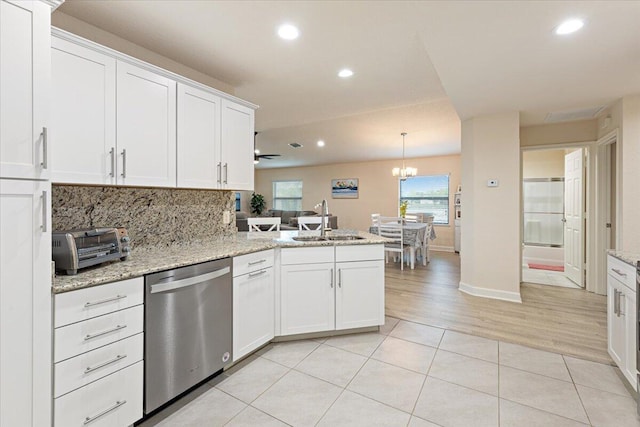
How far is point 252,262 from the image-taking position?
232 centimetres

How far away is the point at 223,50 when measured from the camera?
7.91 ft

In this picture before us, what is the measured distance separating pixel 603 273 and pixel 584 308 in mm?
864

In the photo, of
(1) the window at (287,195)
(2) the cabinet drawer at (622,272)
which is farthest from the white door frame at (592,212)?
(1) the window at (287,195)

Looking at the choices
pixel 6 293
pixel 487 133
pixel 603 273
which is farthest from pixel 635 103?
pixel 6 293

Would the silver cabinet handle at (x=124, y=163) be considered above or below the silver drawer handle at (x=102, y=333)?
above

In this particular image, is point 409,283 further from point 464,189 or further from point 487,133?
point 487,133

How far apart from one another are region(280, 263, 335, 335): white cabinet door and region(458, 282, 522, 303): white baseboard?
228cm

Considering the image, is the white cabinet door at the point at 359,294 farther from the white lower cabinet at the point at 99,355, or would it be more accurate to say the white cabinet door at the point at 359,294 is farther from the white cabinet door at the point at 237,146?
the white lower cabinet at the point at 99,355

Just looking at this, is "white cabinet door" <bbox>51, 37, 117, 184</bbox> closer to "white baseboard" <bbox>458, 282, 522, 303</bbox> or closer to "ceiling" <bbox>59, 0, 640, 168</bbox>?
"ceiling" <bbox>59, 0, 640, 168</bbox>

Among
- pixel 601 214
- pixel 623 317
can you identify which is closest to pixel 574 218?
pixel 601 214

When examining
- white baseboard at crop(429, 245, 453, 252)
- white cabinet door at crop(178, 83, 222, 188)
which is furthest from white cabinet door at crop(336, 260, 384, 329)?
white baseboard at crop(429, 245, 453, 252)

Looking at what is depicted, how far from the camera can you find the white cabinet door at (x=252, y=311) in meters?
2.19

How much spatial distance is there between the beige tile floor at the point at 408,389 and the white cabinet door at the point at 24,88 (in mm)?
1491

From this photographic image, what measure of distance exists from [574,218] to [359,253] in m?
3.98
